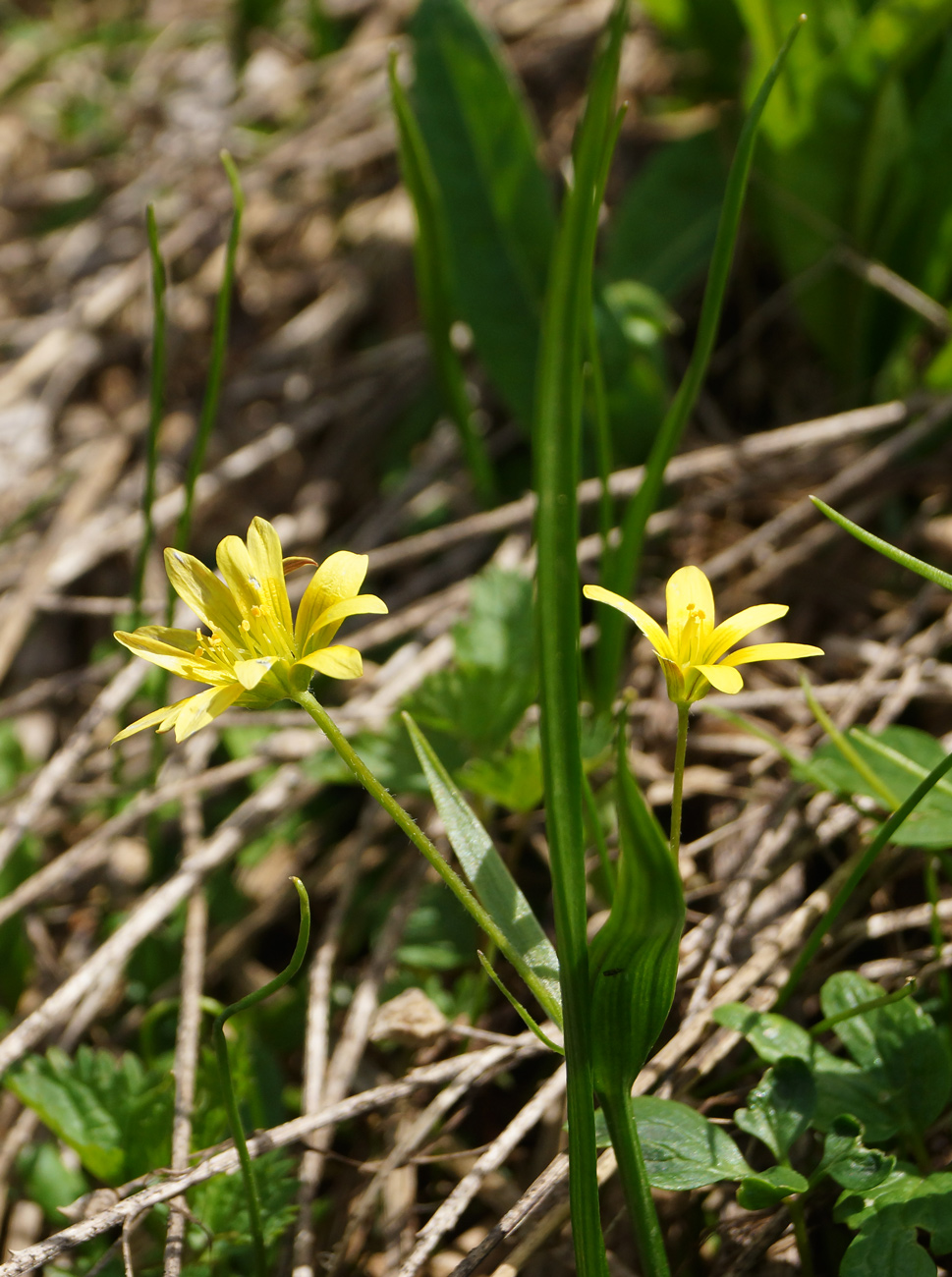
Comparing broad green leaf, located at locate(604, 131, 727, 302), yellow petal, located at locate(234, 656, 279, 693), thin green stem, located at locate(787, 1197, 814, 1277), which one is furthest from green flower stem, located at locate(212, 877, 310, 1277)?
broad green leaf, located at locate(604, 131, 727, 302)

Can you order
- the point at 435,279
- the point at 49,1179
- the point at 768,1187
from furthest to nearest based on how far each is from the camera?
the point at 435,279 → the point at 49,1179 → the point at 768,1187

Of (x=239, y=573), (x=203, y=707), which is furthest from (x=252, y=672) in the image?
(x=239, y=573)

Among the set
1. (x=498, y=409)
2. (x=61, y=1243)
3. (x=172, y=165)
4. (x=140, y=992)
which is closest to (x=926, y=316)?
(x=498, y=409)

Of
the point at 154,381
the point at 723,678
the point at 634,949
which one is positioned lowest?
the point at 634,949

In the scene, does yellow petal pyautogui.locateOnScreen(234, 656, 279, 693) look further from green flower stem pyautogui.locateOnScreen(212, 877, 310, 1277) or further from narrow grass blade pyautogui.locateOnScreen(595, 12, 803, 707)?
narrow grass blade pyautogui.locateOnScreen(595, 12, 803, 707)

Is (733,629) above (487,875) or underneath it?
above

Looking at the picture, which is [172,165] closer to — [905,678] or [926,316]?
[926,316]

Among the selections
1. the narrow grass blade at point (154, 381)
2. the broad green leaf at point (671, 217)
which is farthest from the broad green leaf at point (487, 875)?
the broad green leaf at point (671, 217)

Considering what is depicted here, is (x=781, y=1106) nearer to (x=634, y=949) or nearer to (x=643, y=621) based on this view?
(x=634, y=949)
